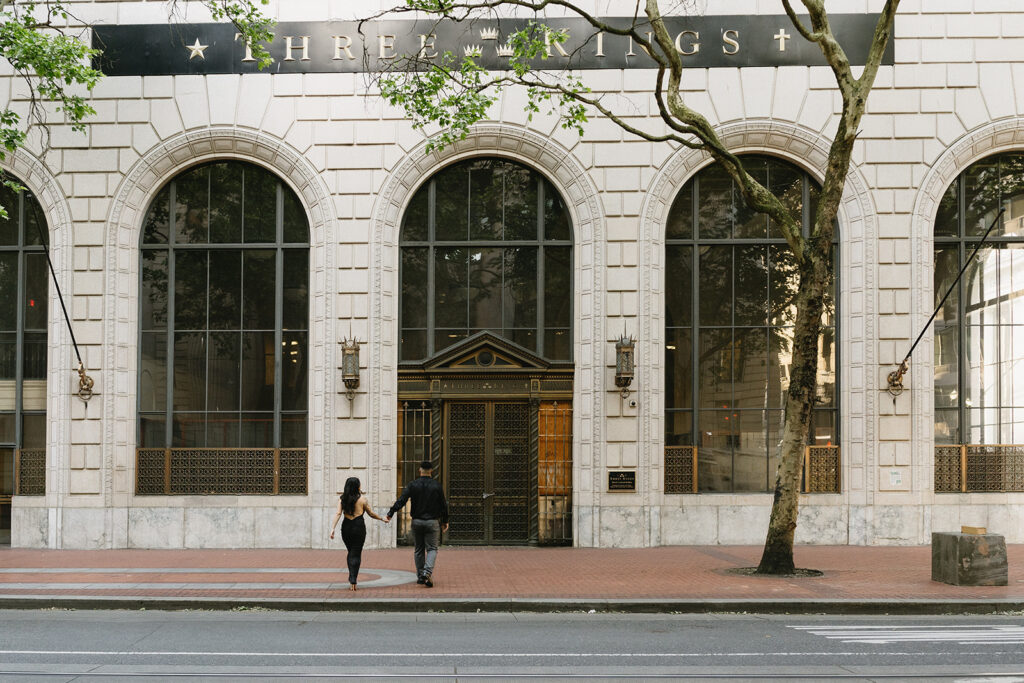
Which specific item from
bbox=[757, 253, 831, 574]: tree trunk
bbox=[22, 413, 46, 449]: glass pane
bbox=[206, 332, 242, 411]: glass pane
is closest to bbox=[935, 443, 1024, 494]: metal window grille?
bbox=[757, 253, 831, 574]: tree trunk

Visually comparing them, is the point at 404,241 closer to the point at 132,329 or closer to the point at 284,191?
the point at 284,191

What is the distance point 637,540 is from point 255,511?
23.3 feet

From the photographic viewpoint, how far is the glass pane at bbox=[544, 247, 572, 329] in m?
20.0

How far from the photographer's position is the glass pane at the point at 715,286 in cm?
1984

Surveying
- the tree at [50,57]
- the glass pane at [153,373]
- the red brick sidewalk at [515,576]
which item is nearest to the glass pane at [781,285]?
the red brick sidewalk at [515,576]

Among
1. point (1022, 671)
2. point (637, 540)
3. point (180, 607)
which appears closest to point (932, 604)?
point (1022, 671)

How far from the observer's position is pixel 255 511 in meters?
19.4

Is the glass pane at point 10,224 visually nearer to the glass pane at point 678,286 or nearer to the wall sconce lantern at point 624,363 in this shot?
the wall sconce lantern at point 624,363

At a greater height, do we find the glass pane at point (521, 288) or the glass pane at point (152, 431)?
the glass pane at point (521, 288)

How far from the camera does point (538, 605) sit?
13109mm

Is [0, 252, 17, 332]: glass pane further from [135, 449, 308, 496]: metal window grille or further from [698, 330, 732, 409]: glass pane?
[698, 330, 732, 409]: glass pane

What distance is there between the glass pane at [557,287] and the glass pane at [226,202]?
5.97 m

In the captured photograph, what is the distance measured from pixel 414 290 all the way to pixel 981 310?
35.8ft

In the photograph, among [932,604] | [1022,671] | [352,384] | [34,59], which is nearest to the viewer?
[1022,671]
